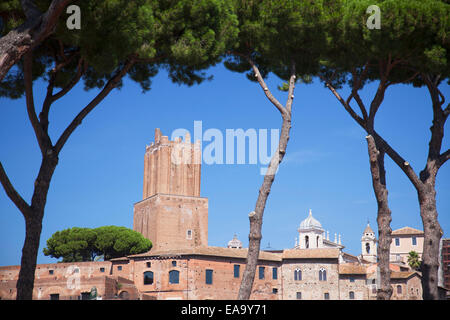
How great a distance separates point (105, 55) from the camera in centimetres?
1013

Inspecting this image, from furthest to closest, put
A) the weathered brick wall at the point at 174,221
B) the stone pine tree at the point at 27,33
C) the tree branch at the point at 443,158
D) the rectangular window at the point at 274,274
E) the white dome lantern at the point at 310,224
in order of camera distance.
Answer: the white dome lantern at the point at 310,224, the weathered brick wall at the point at 174,221, the rectangular window at the point at 274,274, the tree branch at the point at 443,158, the stone pine tree at the point at 27,33

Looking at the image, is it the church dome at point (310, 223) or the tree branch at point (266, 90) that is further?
the church dome at point (310, 223)

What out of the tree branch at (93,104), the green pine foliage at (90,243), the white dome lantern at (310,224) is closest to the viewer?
the tree branch at (93,104)

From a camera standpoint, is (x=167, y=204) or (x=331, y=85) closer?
(x=331, y=85)

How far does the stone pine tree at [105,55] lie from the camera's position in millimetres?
9773

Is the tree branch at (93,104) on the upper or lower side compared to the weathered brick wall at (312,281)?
upper

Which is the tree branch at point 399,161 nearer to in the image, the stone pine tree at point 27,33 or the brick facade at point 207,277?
the stone pine tree at point 27,33

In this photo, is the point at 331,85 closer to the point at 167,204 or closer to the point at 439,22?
the point at 439,22

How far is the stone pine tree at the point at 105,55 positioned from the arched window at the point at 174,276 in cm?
2285

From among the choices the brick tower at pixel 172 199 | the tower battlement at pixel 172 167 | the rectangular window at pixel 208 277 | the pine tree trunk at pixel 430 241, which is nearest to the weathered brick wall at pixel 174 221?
the brick tower at pixel 172 199

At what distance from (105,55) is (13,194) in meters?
3.02

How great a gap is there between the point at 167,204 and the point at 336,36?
3920 centimetres
